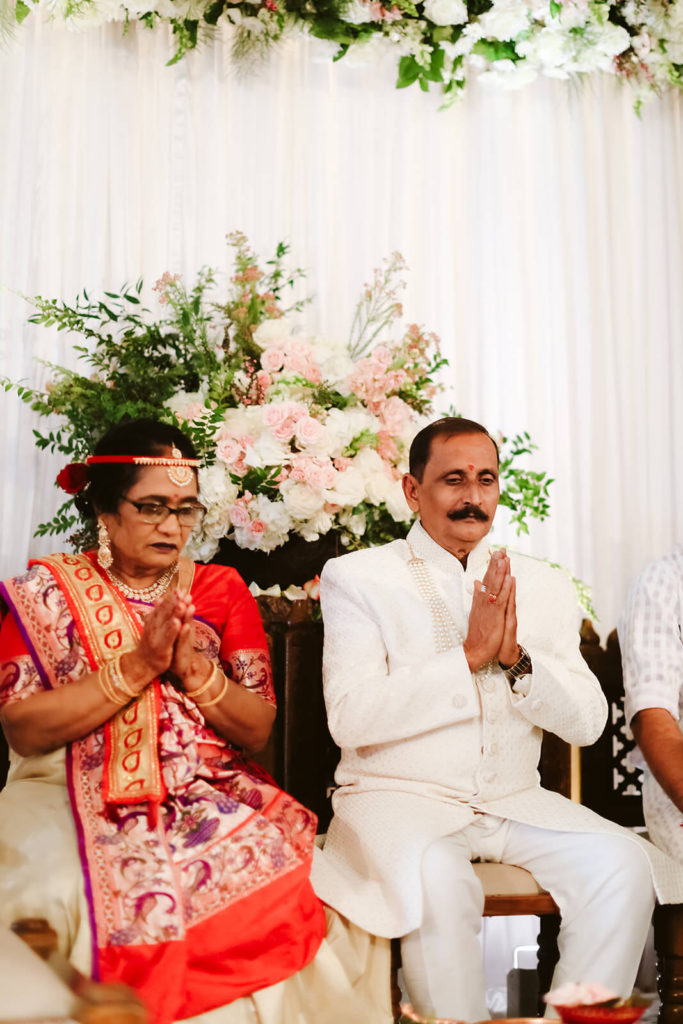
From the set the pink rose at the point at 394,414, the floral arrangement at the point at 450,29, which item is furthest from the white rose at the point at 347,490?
the floral arrangement at the point at 450,29

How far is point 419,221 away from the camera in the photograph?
169 inches

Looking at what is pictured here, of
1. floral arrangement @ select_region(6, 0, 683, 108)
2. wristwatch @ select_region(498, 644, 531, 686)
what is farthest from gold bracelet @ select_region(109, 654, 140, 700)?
floral arrangement @ select_region(6, 0, 683, 108)

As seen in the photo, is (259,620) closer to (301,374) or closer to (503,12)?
(301,374)

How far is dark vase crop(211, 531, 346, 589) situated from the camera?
3.21m

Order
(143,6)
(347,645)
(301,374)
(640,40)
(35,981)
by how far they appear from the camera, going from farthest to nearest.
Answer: (640,40), (143,6), (301,374), (347,645), (35,981)

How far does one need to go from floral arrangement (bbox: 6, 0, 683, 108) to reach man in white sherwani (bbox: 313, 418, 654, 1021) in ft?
6.64

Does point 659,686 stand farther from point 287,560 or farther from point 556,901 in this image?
point 287,560

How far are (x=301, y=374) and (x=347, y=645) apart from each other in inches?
35.8

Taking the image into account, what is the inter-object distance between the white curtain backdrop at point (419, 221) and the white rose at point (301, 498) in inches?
49.2

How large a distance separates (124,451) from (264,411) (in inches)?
20.9

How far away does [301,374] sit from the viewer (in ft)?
10.6

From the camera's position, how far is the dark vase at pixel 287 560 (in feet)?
10.5

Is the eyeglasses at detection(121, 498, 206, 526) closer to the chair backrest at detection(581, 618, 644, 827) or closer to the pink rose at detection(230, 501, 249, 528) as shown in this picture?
the pink rose at detection(230, 501, 249, 528)

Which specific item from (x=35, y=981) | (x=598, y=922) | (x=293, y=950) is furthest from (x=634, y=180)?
(x=35, y=981)
